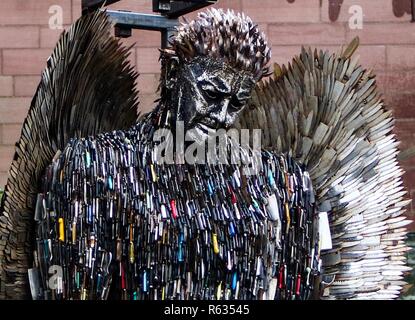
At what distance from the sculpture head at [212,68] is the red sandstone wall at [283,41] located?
3.08m

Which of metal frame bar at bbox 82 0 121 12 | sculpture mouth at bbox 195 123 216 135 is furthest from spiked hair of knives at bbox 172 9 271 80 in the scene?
metal frame bar at bbox 82 0 121 12

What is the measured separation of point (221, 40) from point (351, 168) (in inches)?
26.8

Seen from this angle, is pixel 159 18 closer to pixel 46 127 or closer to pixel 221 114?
pixel 221 114

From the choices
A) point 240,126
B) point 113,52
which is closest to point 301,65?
point 240,126

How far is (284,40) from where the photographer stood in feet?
22.8

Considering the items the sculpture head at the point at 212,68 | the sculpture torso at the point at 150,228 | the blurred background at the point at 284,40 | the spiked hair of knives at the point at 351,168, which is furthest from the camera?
the blurred background at the point at 284,40

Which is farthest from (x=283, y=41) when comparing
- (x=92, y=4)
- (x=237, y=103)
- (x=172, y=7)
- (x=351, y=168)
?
(x=237, y=103)

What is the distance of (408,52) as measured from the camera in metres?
7.09

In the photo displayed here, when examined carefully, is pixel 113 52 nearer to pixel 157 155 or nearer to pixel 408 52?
pixel 157 155

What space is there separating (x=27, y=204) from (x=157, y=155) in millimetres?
427

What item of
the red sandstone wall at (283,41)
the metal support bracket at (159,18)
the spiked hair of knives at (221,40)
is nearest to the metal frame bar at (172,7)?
the metal support bracket at (159,18)

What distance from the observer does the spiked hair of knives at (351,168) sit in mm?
3920

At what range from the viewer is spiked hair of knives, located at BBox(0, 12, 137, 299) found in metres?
3.49

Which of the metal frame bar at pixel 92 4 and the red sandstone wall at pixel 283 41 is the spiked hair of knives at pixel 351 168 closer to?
the metal frame bar at pixel 92 4
